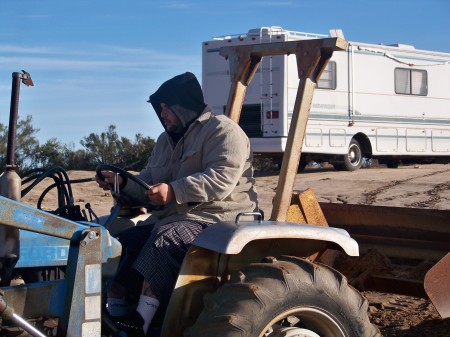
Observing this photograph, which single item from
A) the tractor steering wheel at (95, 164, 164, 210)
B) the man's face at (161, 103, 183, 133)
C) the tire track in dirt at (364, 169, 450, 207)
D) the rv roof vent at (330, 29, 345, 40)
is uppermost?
the rv roof vent at (330, 29, 345, 40)

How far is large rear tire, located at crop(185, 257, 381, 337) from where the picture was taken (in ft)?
12.0

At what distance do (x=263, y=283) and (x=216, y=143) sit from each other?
0.91 meters

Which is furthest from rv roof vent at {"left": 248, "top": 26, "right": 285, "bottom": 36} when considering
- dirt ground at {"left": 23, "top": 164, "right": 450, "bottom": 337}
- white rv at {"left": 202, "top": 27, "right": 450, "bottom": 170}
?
dirt ground at {"left": 23, "top": 164, "right": 450, "bottom": 337}

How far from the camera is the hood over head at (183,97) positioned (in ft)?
14.8

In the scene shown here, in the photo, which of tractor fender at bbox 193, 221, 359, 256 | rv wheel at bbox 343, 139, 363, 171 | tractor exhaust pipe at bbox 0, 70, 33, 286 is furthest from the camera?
rv wheel at bbox 343, 139, 363, 171

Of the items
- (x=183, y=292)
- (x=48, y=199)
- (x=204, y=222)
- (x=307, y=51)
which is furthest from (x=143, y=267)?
(x=48, y=199)

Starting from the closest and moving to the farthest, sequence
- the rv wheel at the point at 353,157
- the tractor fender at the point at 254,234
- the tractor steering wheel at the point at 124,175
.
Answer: the tractor fender at the point at 254,234, the tractor steering wheel at the point at 124,175, the rv wheel at the point at 353,157

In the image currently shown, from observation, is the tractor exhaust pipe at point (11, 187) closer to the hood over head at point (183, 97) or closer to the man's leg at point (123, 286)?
the man's leg at point (123, 286)

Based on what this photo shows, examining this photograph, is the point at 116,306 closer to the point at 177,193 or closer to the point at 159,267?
the point at 159,267

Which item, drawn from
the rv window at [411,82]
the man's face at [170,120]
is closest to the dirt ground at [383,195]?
the rv window at [411,82]

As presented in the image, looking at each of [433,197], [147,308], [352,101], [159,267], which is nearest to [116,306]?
[147,308]

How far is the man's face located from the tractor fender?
80 cm

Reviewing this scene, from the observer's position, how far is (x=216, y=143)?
14.2 ft

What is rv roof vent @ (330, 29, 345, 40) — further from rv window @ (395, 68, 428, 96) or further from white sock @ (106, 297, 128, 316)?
white sock @ (106, 297, 128, 316)
